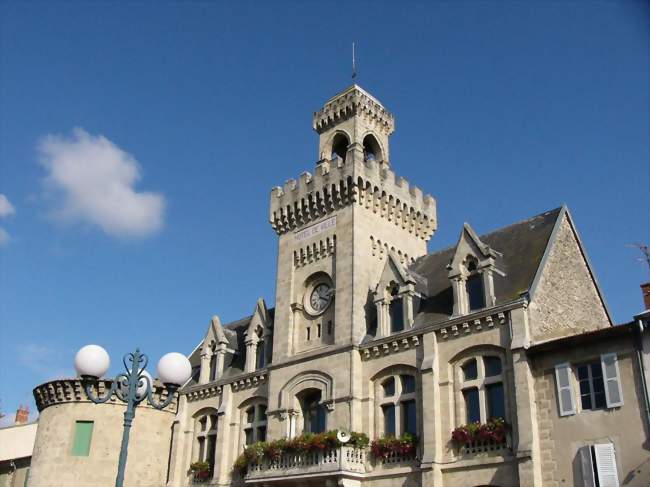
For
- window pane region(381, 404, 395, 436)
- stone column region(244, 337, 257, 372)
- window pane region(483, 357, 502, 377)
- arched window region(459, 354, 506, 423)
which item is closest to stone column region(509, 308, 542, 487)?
arched window region(459, 354, 506, 423)

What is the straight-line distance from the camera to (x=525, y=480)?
23.6 meters

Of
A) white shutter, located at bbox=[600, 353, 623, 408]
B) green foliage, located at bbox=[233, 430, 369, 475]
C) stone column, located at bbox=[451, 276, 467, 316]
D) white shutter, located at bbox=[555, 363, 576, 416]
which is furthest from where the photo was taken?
green foliage, located at bbox=[233, 430, 369, 475]

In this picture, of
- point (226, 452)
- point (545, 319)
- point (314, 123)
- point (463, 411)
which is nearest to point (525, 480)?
point (463, 411)

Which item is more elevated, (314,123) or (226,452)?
(314,123)

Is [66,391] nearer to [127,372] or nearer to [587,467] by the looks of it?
[127,372]

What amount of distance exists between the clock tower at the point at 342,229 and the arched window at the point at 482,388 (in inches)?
233

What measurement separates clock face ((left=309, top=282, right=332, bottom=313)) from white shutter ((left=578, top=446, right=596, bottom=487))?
14241mm

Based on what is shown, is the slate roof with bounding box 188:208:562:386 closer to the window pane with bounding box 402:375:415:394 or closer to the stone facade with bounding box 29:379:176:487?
the window pane with bounding box 402:375:415:394

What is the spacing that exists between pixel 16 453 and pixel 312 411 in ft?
82.6

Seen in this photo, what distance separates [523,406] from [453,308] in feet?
17.7

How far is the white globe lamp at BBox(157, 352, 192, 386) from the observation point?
17.1 meters

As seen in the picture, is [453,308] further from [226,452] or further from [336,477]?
[226,452]

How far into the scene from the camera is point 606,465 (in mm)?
22375

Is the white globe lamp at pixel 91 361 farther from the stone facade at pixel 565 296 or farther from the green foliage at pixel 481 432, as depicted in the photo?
the stone facade at pixel 565 296
